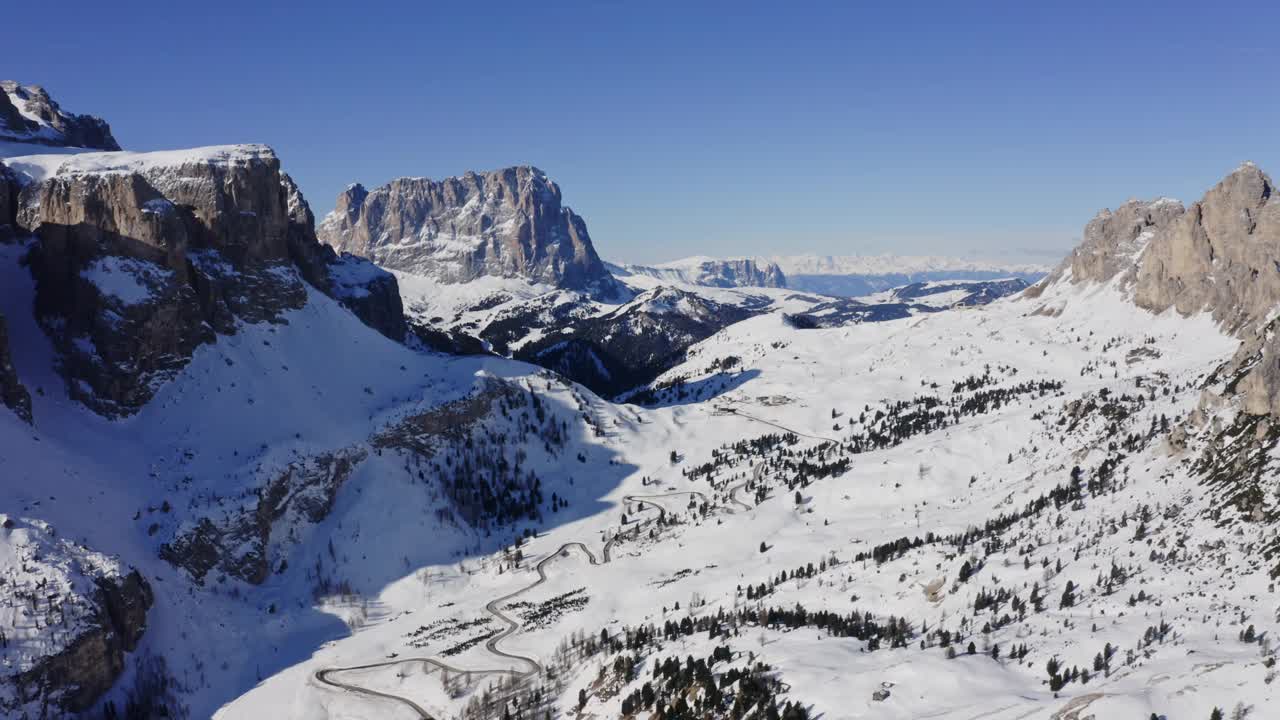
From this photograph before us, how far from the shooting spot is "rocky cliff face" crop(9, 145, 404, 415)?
145875mm

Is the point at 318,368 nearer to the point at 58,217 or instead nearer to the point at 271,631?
the point at 58,217

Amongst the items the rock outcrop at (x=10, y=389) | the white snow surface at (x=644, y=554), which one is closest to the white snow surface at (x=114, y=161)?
the white snow surface at (x=644, y=554)

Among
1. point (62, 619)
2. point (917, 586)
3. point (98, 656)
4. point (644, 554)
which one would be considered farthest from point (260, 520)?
point (917, 586)

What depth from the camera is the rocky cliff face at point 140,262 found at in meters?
146

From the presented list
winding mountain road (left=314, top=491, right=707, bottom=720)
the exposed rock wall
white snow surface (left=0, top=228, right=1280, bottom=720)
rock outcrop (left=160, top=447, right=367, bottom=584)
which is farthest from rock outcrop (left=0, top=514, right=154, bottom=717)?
winding mountain road (left=314, top=491, right=707, bottom=720)

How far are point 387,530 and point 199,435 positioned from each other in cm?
3926

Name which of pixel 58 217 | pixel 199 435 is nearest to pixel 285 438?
pixel 199 435

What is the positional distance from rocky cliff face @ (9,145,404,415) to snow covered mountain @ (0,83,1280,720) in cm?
65

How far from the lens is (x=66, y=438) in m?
129

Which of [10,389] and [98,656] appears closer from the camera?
[98,656]

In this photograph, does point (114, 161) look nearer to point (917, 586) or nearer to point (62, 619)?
point (62, 619)

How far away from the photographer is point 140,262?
15712 centimetres

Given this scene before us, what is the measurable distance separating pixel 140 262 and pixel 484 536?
8896cm

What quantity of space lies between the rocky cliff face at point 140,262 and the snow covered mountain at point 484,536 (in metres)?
0.65
